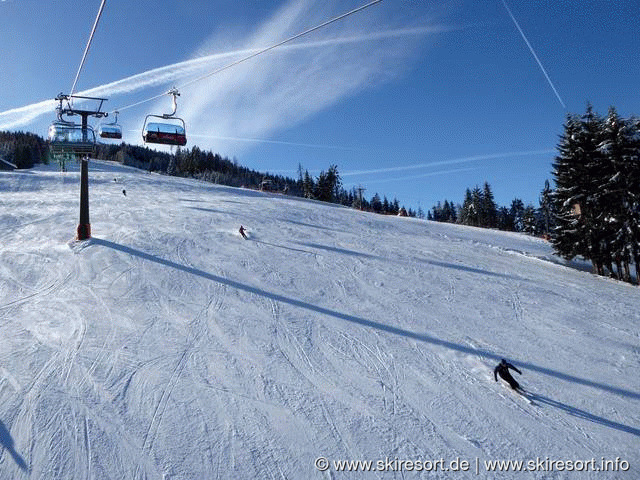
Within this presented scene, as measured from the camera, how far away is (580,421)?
29.4 ft

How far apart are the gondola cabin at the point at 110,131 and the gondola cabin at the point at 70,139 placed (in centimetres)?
122

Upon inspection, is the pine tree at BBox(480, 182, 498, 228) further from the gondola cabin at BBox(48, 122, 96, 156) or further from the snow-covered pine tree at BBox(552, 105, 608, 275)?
the gondola cabin at BBox(48, 122, 96, 156)

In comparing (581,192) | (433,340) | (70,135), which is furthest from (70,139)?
(581,192)

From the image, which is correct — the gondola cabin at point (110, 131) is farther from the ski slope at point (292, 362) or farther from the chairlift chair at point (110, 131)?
the ski slope at point (292, 362)

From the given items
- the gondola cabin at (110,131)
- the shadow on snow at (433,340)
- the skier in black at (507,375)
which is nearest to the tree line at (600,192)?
the shadow on snow at (433,340)

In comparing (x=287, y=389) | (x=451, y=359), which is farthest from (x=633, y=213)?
(x=287, y=389)

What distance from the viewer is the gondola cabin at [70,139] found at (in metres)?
18.8

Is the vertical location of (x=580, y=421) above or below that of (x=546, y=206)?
below

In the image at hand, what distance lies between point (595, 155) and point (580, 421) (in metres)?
24.6

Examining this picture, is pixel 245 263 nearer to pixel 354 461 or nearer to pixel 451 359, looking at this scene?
pixel 451 359

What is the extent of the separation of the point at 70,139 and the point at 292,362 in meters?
16.0

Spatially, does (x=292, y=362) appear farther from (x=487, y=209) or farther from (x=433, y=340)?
(x=487, y=209)

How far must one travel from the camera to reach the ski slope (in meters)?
7.47

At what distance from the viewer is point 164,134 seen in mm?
15656
